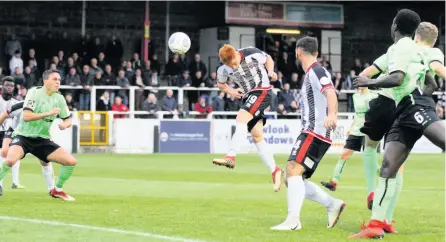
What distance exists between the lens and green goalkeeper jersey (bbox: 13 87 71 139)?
15672mm

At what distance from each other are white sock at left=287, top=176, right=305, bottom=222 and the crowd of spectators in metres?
22.4

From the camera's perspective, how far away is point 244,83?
1622cm

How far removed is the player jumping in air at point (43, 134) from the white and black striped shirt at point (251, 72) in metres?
2.82

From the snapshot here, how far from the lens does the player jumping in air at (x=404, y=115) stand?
10797 millimetres

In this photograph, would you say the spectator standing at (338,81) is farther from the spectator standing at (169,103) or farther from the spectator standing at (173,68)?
the spectator standing at (169,103)

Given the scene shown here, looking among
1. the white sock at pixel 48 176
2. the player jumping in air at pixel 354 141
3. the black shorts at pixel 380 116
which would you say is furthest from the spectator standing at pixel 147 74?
the black shorts at pixel 380 116

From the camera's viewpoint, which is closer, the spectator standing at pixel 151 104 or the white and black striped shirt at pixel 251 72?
the white and black striped shirt at pixel 251 72

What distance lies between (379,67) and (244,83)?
15.8 feet

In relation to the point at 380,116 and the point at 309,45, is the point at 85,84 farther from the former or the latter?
the point at 309,45

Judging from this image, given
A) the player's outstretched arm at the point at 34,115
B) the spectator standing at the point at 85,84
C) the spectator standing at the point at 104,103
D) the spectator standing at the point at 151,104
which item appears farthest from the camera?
the spectator standing at the point at 151,104

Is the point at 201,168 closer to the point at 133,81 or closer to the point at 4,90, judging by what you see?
the point at 4,90

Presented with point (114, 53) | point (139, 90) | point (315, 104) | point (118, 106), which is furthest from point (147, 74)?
point (315, 104)

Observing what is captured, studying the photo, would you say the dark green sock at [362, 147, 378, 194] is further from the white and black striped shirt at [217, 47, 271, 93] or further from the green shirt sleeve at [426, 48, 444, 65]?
the green shirt sleeve at [426, 48, 444, 65]

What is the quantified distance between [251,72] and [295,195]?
5.06 metres
